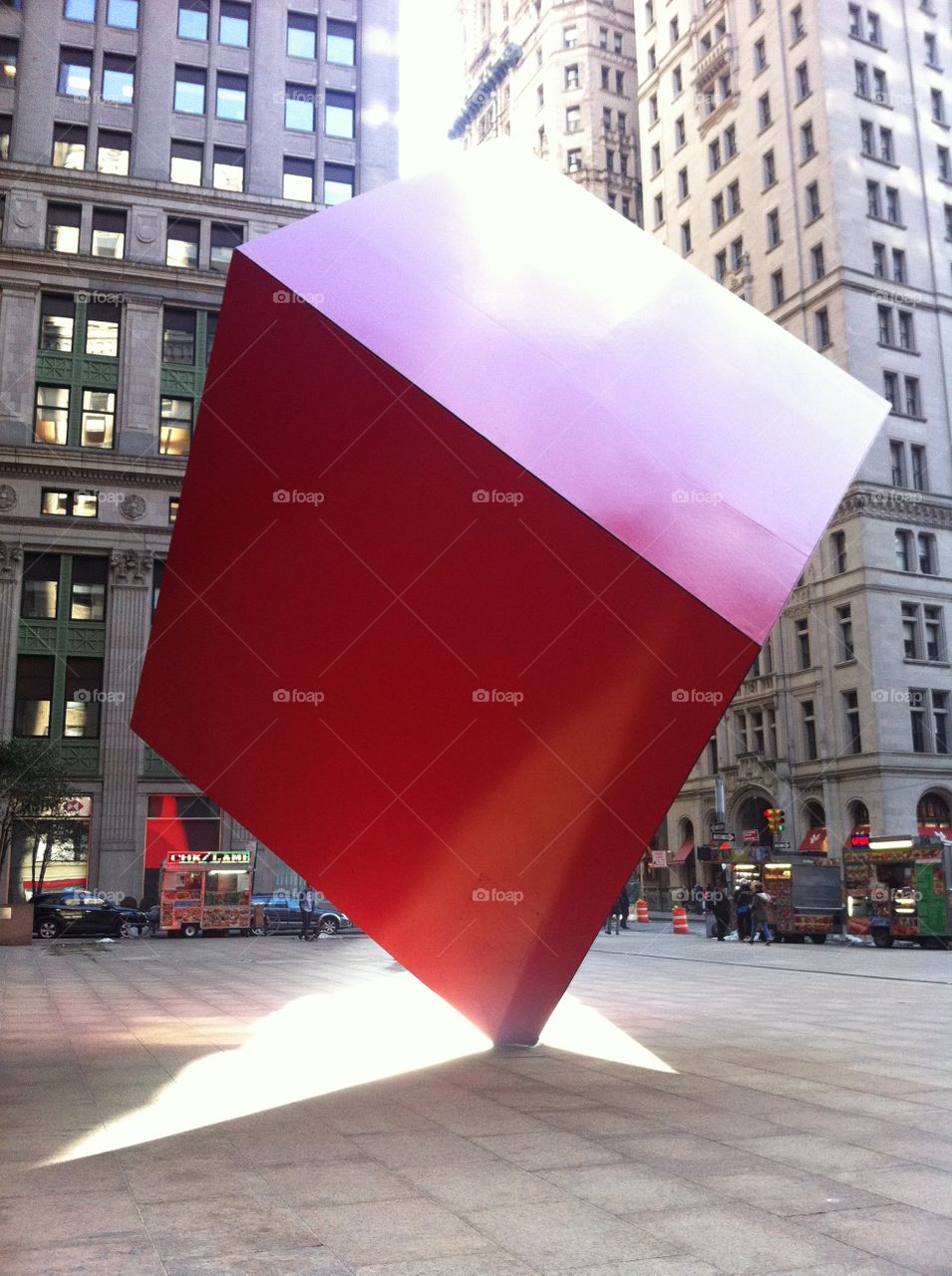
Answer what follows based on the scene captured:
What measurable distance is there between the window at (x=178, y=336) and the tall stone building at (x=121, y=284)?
99 mm

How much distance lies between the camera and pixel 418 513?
9016 mm

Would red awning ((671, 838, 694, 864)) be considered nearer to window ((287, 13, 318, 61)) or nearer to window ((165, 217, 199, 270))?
window ((165, 217, 199, 270))

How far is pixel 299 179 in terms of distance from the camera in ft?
171

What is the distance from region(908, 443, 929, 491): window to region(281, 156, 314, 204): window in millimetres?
31276

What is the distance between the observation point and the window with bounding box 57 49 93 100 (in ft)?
164

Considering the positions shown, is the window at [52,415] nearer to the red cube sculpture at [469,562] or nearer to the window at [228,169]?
the window at [228,169]

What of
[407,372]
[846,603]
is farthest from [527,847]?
[846,603]

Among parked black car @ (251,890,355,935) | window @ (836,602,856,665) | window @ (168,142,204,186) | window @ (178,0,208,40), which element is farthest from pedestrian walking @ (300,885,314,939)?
window @ (178,0,208,40)

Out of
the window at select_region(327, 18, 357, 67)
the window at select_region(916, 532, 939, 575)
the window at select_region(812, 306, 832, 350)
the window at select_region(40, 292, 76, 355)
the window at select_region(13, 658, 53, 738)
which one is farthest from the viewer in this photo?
the window at select_region(812, 306, 832, 350)

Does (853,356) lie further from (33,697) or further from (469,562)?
(469,562)

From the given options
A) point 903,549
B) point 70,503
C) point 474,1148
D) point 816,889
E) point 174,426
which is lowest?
point 474,1148

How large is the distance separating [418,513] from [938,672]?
48.3 metres

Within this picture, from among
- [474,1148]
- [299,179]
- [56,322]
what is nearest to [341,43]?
[299,179]

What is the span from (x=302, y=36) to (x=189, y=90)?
20.9 feet
